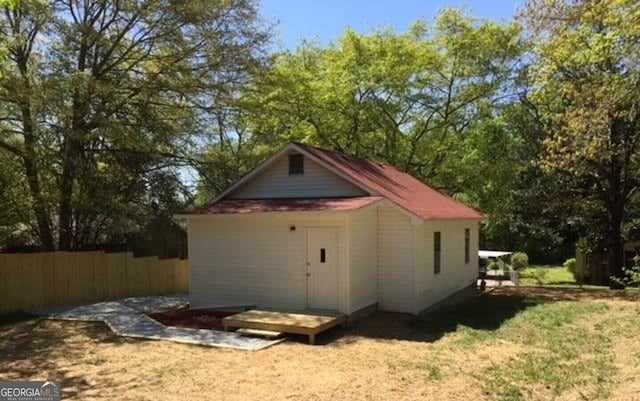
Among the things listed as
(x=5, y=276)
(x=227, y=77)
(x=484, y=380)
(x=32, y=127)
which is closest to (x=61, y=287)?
(x=5, y=276)

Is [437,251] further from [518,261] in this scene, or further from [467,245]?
[518,261]

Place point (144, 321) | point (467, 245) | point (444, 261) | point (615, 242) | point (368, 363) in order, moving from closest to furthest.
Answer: point (368, 363), point (144, 321), point (444, 261), point (467, 245), point (615, 242)

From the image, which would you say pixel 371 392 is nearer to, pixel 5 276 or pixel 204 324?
pixel 204 324

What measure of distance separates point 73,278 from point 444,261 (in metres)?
10.7

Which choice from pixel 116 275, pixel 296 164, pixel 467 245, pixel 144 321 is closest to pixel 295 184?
pixel 296 164

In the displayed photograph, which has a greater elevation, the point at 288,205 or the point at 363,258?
the point at 288,205

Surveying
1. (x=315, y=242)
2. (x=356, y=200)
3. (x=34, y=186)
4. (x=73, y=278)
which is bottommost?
(x=73, y=278)

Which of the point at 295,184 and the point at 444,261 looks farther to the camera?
the point at 444,261

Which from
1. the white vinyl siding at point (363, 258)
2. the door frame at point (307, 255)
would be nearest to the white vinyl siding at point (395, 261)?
the white vinyl siding at point (363, 258)

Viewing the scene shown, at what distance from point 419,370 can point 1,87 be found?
12.1 m

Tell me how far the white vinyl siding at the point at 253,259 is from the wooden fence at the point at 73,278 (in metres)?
3.29

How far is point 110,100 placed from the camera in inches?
619

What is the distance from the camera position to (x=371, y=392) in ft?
24.4

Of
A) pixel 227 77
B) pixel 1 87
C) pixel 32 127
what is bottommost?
pixel 32 127
